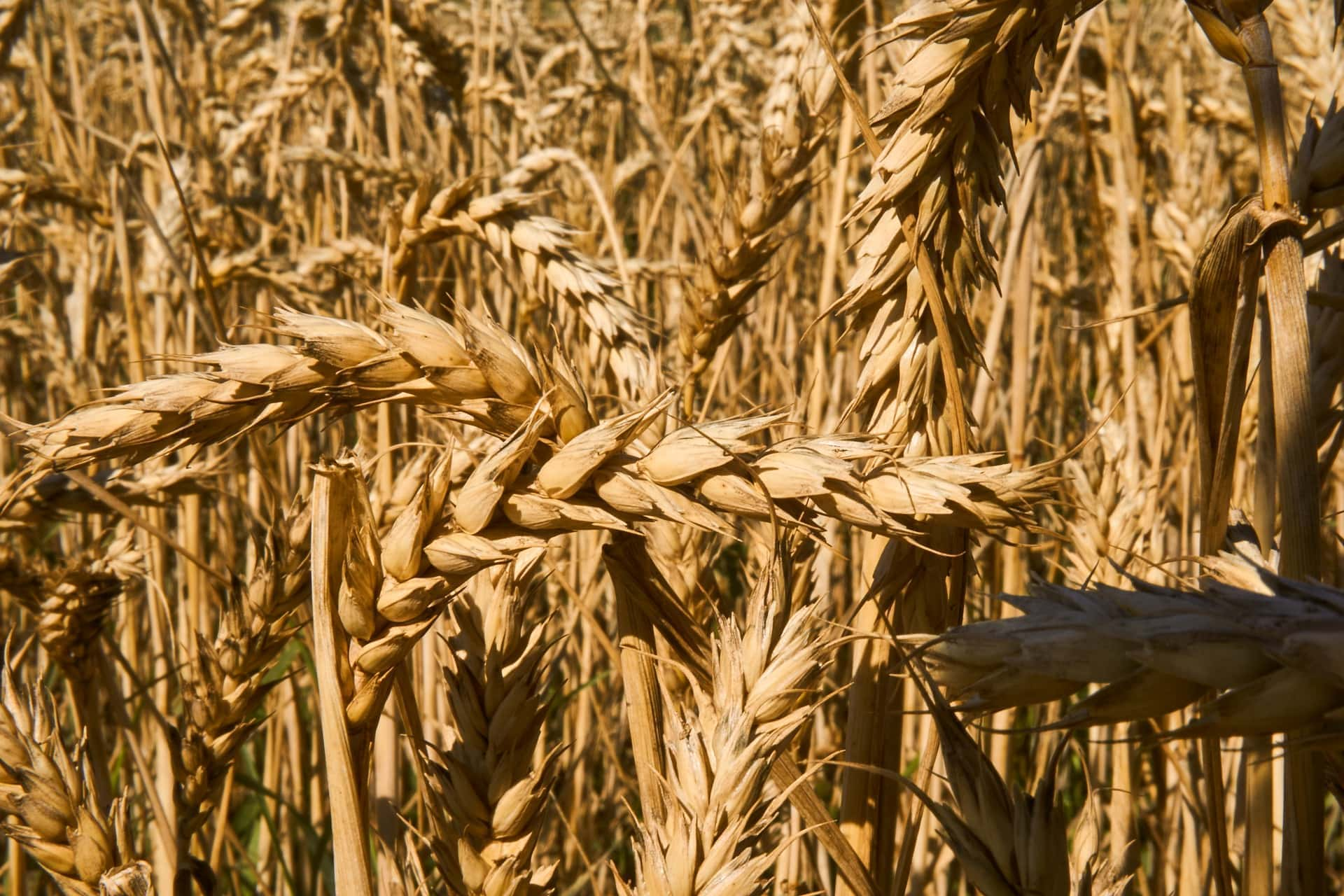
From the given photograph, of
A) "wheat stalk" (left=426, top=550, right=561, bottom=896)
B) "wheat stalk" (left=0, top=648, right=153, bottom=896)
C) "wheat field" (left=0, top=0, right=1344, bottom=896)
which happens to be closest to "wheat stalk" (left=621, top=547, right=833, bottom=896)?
"wheat field" (left=0, top=0, right=1344, bottom=896)

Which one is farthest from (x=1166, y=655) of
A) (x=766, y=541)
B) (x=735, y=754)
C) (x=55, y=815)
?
(x=55, y=815)

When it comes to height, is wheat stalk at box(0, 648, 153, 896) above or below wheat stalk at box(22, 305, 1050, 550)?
below

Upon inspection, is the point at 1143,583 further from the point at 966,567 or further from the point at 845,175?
the point at 845,175

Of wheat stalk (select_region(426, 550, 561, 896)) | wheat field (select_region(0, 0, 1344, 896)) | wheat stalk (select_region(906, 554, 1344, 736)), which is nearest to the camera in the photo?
wheat stalk (select_region(906, 554, 1344, 736))

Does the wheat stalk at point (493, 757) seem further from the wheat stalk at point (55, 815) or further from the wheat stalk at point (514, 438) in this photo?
the wheat stalk at point (55, 815)

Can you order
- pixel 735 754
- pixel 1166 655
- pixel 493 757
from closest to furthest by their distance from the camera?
1. pixel 1166 655
2. pixel 735 754
3. pixel 493 757

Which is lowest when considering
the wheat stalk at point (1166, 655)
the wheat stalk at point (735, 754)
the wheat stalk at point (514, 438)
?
the wheat stalk at point (735, 754)

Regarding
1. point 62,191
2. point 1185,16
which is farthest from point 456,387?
point 1185,16

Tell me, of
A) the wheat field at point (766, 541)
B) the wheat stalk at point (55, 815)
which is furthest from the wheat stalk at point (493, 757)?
the wheat stalk at point (55, 815)

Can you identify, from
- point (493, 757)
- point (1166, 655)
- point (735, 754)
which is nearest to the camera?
point (1166, 655)

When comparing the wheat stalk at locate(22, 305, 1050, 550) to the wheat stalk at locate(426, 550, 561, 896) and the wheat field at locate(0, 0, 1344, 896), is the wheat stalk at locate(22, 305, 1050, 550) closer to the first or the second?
the wheat field at locate(0, 0, 1344, 896)

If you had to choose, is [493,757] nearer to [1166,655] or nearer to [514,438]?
[514,438]

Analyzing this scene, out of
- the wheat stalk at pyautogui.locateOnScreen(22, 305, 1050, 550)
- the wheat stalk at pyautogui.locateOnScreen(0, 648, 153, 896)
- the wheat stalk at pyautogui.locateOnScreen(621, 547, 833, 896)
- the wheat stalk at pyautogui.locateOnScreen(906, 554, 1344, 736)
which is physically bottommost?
the wheat stalk at pyautogui.locateOnScreen(0, 648, 153, 896)

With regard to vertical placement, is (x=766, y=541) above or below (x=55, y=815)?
above
